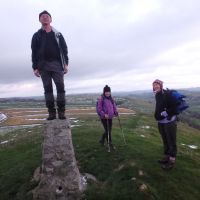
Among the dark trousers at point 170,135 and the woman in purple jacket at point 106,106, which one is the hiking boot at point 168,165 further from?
the woman in purple jacket at point 106,106

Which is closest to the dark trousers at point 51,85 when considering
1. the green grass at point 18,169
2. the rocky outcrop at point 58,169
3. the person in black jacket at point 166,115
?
the rocky outcrop at point 58,169

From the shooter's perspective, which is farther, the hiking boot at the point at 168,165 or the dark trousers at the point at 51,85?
the hiking boot at the point at 168,165

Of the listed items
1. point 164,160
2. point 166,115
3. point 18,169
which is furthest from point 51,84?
point 164,160

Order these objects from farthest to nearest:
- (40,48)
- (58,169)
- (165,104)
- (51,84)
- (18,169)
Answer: (18,169), (165,104), (51,84), (58,169), (40,48)

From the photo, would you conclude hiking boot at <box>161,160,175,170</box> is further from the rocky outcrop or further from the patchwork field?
the rocky outcrop

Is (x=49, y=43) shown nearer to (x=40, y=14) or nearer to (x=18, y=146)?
(x=40, y=14)

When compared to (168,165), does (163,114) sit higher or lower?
higher

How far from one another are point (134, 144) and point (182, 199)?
8.15m

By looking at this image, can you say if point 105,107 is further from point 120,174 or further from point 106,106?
point 120,174

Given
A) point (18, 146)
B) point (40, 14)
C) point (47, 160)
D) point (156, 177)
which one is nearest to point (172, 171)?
point (156, 177)

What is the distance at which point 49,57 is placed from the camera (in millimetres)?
17344

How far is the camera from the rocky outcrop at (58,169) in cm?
1714

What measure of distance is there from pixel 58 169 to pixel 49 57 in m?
5.35

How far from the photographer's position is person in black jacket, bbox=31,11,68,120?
1716cm
